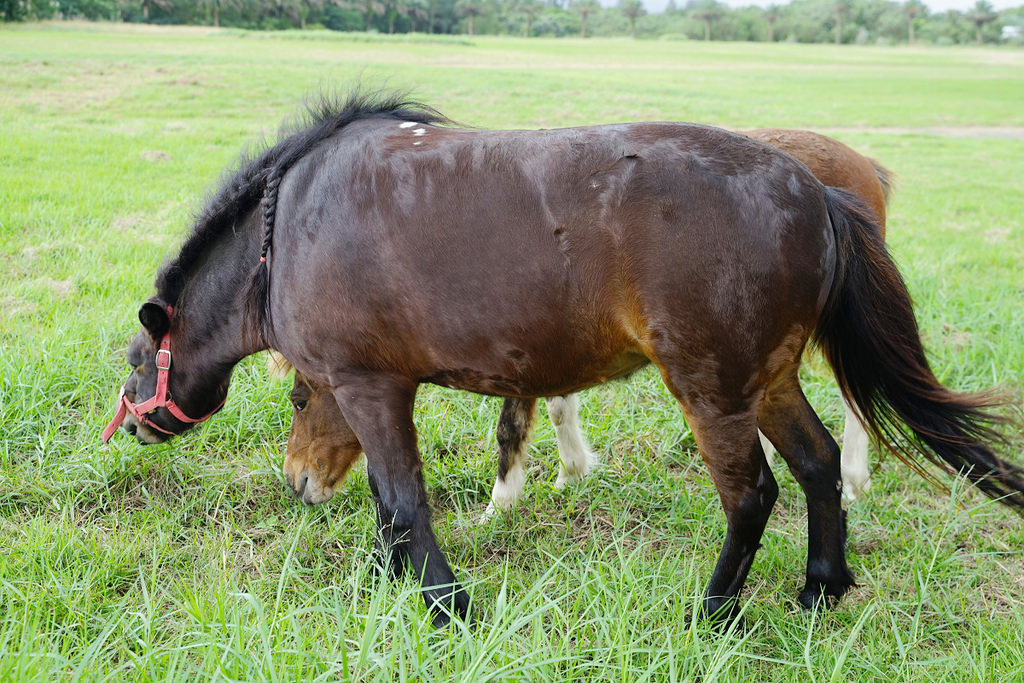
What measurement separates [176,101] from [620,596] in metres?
15.1

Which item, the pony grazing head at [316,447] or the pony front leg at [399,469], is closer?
the pony front leg at [399,469]

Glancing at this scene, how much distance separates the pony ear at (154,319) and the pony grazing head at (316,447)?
0.59 meters

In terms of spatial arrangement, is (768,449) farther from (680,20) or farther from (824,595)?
(680,20)

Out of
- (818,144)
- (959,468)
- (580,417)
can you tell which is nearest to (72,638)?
(580,417)

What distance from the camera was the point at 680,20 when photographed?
285ft

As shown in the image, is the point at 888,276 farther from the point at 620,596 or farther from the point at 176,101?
the point at 176,101

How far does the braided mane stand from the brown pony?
1.77 feet

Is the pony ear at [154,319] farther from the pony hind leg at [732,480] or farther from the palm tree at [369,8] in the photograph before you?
the palm tree at [369,8]

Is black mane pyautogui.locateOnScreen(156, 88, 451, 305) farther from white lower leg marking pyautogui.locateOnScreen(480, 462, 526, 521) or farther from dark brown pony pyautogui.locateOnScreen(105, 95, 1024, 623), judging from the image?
white lower leg marking pyautogui.locateOnScreen(480, 462, 526, 521)

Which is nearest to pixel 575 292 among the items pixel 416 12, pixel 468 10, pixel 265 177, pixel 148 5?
pixel 265 177

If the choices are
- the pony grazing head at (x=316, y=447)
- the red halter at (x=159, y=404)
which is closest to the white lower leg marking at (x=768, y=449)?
the pony grazing head at (x=316, y=447)

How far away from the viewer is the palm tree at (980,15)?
260 feet

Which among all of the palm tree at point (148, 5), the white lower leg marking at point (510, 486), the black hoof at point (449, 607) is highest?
the palm tree at point (148, 5)

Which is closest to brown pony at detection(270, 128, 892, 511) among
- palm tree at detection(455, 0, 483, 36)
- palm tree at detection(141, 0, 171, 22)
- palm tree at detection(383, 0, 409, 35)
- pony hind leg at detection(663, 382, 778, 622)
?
pony hind leg at detection(663, 382, 778, 622)
